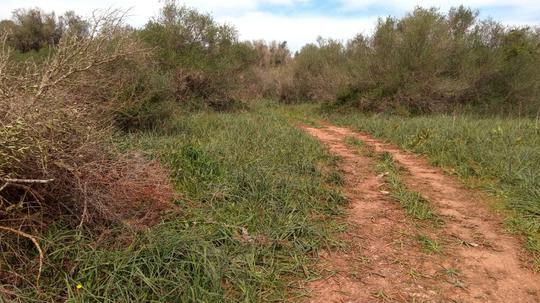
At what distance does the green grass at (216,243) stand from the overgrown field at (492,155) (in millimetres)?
1879

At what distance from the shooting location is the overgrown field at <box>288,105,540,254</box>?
171 inches

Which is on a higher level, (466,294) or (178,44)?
(178,44)

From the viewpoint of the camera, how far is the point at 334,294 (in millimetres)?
2916

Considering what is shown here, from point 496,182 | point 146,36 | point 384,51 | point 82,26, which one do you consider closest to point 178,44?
point 146,36

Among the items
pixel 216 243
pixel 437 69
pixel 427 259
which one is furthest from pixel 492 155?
pixel 437 69

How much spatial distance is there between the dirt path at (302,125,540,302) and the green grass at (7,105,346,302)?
26cm

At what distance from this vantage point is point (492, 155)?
19.8 ft

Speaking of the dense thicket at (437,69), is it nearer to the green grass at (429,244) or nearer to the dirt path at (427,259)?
the dirt path at (427,259)

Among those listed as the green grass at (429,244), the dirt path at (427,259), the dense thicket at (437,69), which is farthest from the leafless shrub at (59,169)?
the dense thicket at (437,69)

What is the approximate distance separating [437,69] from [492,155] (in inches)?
330

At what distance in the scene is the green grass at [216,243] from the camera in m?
2.68

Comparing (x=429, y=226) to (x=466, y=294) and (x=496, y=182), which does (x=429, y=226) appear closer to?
(x=466, y=294)

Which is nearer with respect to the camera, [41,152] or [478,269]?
[41,152]

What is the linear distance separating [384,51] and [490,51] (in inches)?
168
